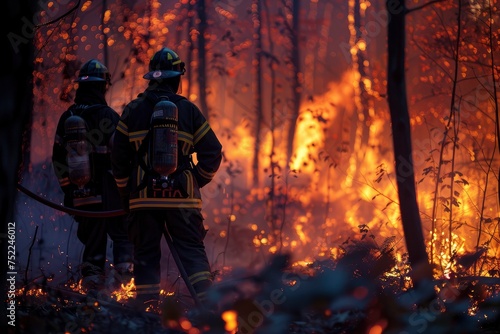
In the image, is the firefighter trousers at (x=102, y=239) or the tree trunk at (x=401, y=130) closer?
the tree trunk at (x=401, y=130)

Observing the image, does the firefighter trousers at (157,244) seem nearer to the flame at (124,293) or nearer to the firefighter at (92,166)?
the flame at (124,293)

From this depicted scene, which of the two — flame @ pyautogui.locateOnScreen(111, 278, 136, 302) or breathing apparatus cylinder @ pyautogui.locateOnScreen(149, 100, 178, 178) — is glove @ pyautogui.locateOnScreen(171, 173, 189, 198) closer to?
breathing apparatus cylinder @ pyautogui.locateOnScreen(149, 100, 178, 178)

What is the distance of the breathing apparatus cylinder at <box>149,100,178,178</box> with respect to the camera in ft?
18.8

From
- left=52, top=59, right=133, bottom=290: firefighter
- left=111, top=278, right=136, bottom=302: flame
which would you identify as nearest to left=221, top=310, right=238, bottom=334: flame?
left=111, top=278, right=136, bottom=302: flame

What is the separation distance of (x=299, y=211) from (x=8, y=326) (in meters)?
11.3

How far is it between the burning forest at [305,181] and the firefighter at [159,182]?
0.23 meters

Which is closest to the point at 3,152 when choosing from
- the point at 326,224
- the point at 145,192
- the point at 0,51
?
the point at 0,51

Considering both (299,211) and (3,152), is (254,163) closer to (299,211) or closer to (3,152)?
(299,211)

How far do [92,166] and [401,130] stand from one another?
313 cm

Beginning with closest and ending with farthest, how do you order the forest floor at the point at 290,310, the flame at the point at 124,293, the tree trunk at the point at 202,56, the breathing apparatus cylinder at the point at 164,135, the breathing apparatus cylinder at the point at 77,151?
the forest floor at the point at 290,310
the breathing apparatus cylinder at the point at 164,135
the flame at the point at 124,293
the breathing apparatus cylinder at the point at 77,151
the tree trunk at the point at 202,56

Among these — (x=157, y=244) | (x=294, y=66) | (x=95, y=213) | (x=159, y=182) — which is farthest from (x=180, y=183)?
(x=294, y=66)

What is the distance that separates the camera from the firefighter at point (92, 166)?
24.7 feet

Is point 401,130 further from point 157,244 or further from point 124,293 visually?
point 124,293

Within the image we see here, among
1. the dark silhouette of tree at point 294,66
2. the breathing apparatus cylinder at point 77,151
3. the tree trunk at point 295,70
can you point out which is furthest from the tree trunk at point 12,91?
the tree trunk at point 295,70
